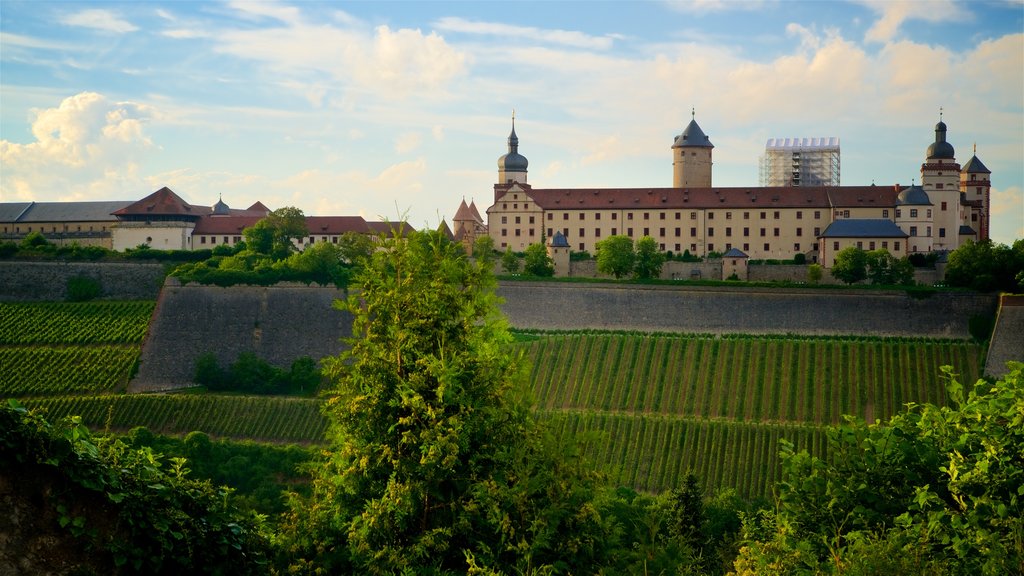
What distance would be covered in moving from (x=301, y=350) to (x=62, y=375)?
34.2 feet

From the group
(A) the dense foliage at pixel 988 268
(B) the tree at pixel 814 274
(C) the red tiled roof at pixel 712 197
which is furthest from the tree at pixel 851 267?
(C) the red tiled roof at pixel 712 197

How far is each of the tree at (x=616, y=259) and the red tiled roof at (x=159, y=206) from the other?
1070 inches

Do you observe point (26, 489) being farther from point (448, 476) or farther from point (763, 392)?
point (763, 392)

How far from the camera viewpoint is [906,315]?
53.1 metres

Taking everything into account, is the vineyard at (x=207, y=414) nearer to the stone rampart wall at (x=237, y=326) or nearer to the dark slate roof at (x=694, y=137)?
the stone rampart wall at (x=237, y=326)

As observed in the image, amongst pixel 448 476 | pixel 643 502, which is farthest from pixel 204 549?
pixel 643 502

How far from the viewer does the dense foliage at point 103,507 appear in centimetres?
870

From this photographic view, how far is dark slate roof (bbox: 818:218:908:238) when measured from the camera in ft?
218

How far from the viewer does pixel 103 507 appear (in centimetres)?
900

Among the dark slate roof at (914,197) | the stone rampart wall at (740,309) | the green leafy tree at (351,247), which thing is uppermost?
the dark slate roof at (914,197)

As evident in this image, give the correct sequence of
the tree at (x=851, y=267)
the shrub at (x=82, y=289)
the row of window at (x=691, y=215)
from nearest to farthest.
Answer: the shrub at (x=82, y=289)
the tree at (x=851, y=267)
the row of window at (x=691, y=215)

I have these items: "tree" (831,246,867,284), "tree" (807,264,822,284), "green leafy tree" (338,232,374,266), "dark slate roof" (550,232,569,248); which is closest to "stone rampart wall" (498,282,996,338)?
"tree" (831,246,867,284)

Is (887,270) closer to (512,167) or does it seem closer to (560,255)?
(560,255)

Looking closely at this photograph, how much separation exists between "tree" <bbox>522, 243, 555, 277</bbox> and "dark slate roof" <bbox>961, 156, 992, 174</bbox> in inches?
1177
